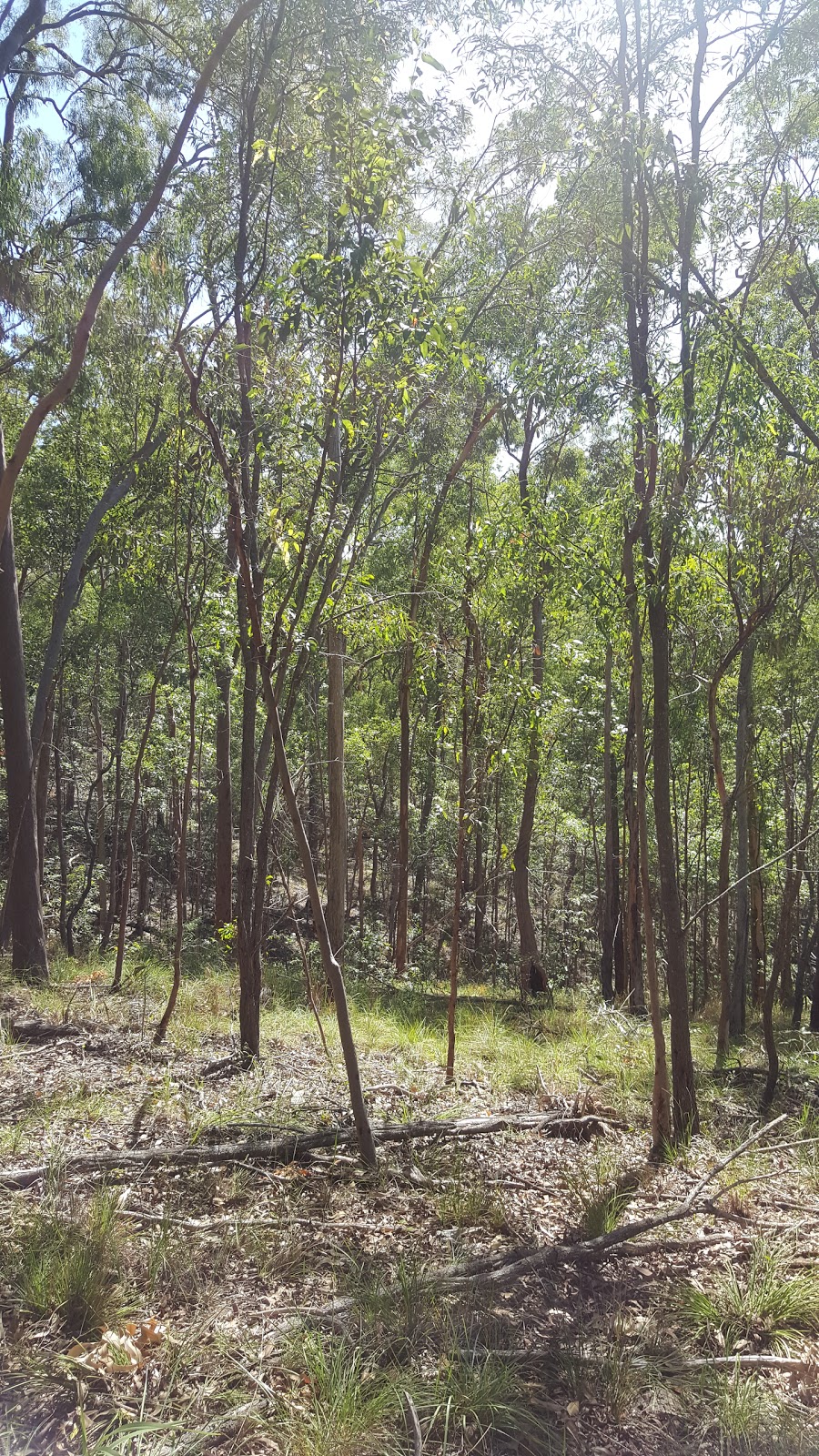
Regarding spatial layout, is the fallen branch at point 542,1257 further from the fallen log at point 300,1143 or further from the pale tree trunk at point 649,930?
the fallen log at point 300,1143

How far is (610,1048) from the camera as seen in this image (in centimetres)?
789

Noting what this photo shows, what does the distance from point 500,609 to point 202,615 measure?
245 cm

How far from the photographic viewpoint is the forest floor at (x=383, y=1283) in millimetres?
2467

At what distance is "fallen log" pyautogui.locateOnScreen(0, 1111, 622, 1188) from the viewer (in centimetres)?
379

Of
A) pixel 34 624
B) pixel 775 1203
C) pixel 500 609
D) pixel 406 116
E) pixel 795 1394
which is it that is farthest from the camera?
pixel 34 624

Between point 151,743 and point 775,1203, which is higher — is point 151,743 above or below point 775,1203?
above

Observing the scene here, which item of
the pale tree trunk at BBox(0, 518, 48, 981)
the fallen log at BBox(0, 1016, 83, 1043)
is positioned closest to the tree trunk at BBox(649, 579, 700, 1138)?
the fallen log at BBox(0, 1016, 83, 1043)

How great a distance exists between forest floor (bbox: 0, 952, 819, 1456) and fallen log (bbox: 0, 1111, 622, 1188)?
3 cm

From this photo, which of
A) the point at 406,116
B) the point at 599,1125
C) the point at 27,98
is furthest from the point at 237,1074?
the point at 27,98

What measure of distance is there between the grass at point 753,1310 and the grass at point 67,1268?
2134mm

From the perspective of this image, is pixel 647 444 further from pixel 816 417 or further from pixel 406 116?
pixel 406 116

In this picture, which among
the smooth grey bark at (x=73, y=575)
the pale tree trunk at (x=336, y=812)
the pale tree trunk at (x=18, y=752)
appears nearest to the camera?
the pale tree trunk at (x=336, y=812)

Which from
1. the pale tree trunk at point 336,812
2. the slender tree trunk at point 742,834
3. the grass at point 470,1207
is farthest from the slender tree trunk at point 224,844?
the grass at point 470,1207

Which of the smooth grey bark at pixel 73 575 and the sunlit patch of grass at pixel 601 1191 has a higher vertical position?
the smooth grey bark at pixel 73 575
